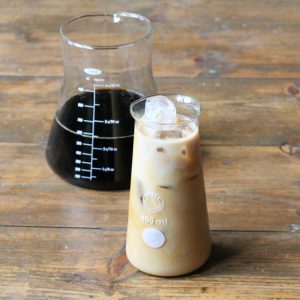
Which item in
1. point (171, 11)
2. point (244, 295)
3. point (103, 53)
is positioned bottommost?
point (171, 11)

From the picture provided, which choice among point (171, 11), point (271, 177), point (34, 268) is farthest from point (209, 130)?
point (171, 11)

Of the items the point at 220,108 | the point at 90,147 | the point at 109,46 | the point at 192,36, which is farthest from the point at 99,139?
the point at 192,36

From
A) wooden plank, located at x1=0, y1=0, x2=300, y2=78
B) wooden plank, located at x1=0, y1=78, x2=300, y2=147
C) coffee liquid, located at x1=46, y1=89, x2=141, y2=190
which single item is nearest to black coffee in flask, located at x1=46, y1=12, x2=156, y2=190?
coffee liquid, located at x1=46, y1=89, x2=141, y2=190

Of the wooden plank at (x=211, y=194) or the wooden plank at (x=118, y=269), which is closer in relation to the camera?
the wooden plank at (x=118, y=269)

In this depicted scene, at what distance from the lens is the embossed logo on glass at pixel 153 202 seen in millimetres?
704

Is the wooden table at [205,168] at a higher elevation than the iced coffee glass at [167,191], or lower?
lower

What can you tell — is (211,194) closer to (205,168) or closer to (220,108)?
(205,168)

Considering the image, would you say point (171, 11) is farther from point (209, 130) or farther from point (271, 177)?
point (271, 177)

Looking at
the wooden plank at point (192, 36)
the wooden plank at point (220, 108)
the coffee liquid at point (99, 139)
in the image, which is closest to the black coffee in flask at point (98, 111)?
the coffee liquid at point (99, 139)

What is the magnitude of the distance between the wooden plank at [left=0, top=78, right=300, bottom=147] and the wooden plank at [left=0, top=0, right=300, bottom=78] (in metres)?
0.04

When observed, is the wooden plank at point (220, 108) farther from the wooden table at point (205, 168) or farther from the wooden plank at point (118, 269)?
the wooden plank at point (118, 269)

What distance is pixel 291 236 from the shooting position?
806mm

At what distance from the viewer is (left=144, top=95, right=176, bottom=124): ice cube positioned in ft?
2.29

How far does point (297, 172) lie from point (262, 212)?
116 mm
